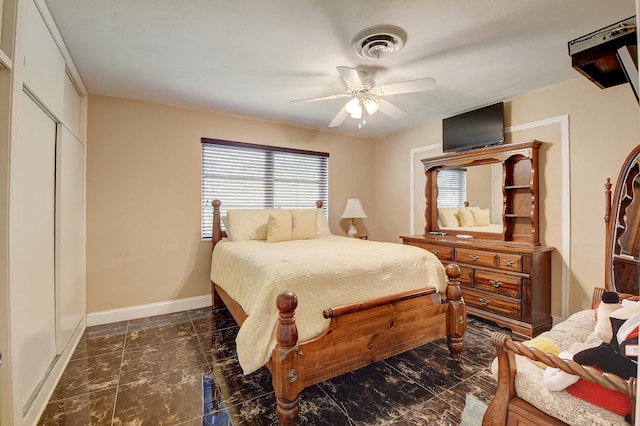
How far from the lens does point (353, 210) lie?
4230mm

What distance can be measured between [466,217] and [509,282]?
1.07 meters

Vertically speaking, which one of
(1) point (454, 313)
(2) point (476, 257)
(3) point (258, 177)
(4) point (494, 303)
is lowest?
(4) point (494, 303)

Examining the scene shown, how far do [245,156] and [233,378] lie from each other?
2684mm

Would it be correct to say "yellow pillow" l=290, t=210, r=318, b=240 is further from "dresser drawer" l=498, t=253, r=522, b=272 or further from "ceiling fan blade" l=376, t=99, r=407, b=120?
"dresser drawer" l=498, t=253, r=522, b=272

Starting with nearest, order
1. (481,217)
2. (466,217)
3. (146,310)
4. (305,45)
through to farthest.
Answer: (305,45)
(146,310)
(481,217)
(466,217)

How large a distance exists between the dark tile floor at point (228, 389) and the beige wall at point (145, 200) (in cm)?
73

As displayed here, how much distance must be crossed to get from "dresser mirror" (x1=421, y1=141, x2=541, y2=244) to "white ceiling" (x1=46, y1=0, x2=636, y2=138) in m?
0.66

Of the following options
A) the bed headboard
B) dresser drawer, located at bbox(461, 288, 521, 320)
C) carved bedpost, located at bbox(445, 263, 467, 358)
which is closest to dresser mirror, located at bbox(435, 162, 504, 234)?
dresser drawer, located at bbox(461, 288, 521, 320)

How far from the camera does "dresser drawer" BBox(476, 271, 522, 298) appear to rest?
262 cm

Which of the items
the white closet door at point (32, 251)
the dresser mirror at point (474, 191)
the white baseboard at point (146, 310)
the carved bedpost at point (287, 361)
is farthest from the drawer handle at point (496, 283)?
the white closet door at point (32, 251)

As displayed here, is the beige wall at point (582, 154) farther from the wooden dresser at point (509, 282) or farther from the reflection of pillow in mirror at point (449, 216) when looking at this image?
the reflection of pillow in mirror at point (449, 216)

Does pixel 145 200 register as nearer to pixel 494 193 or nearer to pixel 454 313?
pixel 454 313

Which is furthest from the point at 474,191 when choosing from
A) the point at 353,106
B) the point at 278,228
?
the point at 278,228

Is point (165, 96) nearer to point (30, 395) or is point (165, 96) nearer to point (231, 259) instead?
point (231, 259)
